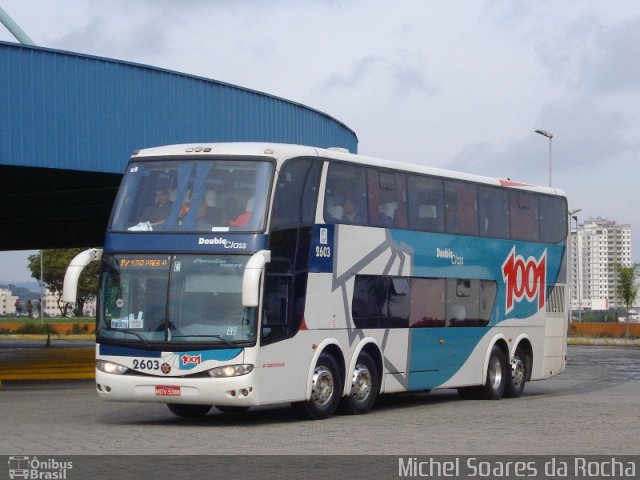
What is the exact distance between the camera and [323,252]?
18.2m

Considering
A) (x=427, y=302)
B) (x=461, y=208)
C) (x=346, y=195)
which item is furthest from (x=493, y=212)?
(x=346, y=195)

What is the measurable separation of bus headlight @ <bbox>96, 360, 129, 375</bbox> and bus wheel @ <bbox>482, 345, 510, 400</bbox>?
325 inches

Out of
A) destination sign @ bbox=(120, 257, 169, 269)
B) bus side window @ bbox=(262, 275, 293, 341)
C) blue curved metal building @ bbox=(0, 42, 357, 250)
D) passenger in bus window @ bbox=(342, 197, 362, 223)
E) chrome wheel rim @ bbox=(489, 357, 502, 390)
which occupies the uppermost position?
blue curved metal building @ bbox=(0, 42, 357, 250)

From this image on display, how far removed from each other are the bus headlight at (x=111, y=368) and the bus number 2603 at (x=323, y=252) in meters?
3.19

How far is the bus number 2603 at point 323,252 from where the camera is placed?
59.3 feet

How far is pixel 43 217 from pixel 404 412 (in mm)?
22578

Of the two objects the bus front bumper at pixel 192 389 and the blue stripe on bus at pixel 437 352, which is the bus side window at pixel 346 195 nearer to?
the blue stripe on bus at pixel 437 352

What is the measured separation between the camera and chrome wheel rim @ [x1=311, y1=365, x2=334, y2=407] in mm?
17938

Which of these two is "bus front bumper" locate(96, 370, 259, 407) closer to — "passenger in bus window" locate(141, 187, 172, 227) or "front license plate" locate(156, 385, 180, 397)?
"front license plate" locate(156, 385, 180, 397)

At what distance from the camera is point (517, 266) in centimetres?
2367

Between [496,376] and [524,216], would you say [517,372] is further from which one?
A: [524,216]

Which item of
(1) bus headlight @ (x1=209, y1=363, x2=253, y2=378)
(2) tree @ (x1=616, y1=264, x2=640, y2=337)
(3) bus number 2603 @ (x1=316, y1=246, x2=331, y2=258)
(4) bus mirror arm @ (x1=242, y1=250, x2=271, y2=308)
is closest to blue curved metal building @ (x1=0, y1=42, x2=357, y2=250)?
(3) bus number 2603 @ (x1=316, y1=246, x2=331, y2=258)
